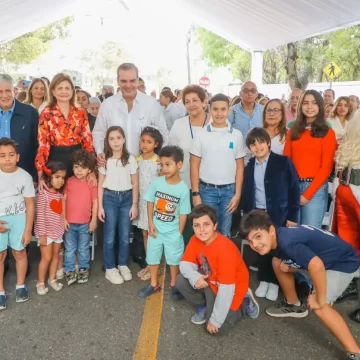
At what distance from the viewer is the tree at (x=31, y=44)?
70.1 ft

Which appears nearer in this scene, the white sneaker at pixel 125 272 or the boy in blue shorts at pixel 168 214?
the boy in blue shorts at pixel 168 214

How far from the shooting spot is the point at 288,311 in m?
3.19

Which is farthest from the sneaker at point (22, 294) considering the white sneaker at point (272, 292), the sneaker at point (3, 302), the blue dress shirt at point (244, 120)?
the blue dress shirt at point (244, 120)

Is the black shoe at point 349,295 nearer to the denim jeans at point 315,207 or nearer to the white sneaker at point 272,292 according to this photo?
the white sneaker at point 272,292

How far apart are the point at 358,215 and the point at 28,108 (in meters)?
3.33

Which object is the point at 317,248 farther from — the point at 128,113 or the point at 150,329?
the point at 128,113

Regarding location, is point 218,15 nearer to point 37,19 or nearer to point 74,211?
point 37,19

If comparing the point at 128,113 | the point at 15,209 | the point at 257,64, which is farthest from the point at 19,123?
the point at 257,64

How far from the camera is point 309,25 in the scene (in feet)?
36.3

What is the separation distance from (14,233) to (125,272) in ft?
3.74

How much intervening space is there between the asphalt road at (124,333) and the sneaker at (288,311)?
5 centimetres

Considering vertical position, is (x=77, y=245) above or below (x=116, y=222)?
below

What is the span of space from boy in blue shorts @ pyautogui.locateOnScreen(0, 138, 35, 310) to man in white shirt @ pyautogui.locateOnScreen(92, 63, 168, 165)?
2.80 ft

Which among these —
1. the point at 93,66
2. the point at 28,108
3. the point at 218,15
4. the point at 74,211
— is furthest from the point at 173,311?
the point at 93,66
